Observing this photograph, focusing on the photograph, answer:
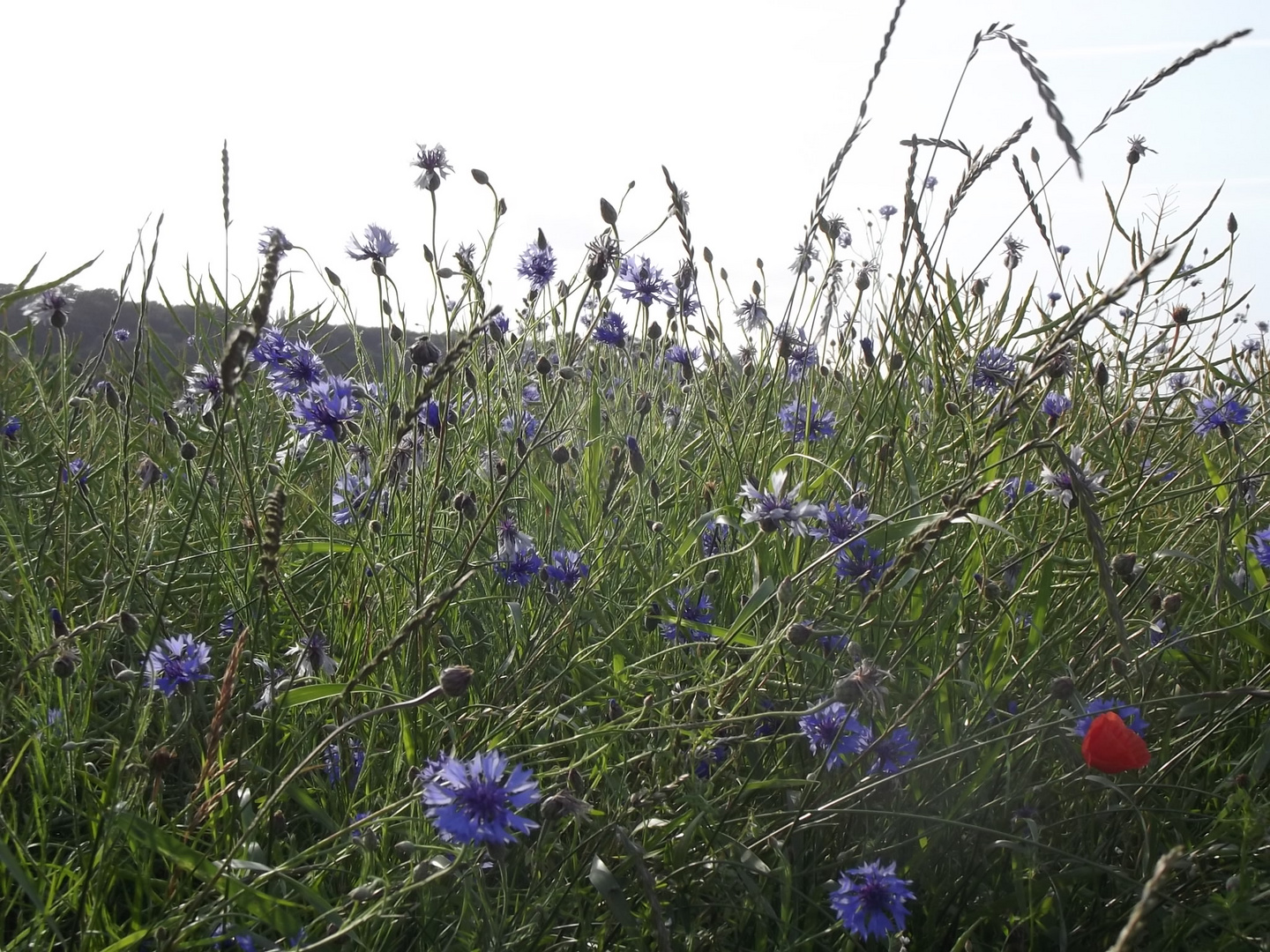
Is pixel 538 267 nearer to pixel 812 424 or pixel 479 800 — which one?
pixel 812 424

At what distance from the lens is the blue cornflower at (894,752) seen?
1294 mm

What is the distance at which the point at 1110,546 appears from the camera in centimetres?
181

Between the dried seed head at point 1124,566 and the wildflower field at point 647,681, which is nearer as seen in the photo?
the wildflower field at point 647,681

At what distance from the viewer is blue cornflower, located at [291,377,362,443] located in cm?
159

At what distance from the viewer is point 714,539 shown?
6.13 feet

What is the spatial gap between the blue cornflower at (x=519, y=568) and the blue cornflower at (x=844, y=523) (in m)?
0.49

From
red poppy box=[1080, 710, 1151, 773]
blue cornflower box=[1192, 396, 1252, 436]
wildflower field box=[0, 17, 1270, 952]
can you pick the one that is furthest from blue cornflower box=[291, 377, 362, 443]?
blue cornflower box=[1192, 396, 1252, 436]

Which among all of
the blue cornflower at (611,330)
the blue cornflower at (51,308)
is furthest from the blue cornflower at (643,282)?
the blue cornflower at (51,308)

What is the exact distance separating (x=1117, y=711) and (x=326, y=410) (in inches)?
50.2

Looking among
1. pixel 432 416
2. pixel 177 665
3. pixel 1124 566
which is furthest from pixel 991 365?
pixel 177 665

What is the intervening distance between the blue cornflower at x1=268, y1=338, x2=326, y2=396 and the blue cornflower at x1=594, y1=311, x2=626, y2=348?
875 millimetres

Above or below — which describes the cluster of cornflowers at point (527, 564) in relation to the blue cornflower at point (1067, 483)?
below

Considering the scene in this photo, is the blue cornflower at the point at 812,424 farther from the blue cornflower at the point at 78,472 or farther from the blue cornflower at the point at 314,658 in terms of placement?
the blue cornflower at the point at 78,472

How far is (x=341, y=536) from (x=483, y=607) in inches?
11.8
